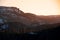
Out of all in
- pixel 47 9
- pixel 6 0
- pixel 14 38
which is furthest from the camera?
pixel 47 9

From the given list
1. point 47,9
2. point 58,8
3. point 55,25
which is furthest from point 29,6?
point 55,25

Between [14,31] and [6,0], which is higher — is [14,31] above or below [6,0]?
below

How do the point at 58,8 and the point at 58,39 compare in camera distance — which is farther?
the point at 58,8

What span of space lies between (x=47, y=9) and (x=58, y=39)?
217 centimetres

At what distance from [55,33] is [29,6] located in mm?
2115

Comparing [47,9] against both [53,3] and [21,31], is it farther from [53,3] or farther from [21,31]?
[21,31]

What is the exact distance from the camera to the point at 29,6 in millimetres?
3006

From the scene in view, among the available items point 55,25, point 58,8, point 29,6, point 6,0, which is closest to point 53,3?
point 58,8

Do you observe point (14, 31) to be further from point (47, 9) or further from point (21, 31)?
point (47, 9)

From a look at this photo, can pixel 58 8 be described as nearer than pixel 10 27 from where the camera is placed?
No

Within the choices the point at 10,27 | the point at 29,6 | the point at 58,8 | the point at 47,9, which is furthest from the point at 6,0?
the point at 10,27

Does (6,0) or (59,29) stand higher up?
(6,0)

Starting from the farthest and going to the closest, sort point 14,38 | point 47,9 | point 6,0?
point 47,9
point 6,0
point 14,38

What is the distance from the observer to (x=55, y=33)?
37.1 inches
